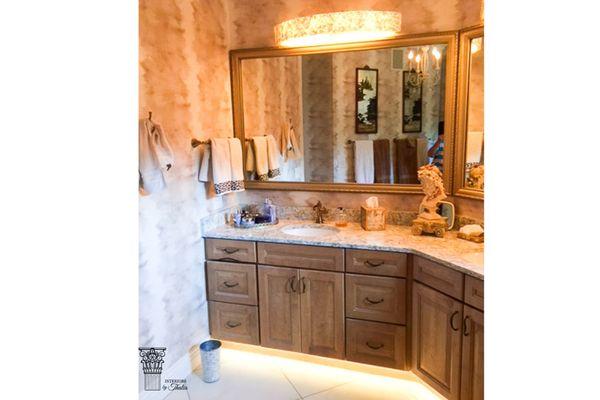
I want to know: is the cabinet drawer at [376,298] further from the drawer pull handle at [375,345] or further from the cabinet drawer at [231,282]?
the cabinet drawer at [231,282]

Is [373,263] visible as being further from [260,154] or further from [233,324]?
[260,154]

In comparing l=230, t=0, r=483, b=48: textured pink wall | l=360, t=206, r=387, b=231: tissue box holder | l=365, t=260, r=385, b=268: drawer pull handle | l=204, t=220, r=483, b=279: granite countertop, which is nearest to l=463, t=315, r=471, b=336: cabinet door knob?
l=204, t=220, r=483, b=279: granite countertop

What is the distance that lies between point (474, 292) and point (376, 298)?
0.65m

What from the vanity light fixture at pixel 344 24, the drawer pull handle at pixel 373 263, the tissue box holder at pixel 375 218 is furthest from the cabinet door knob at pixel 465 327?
the vanity light fixture at pixel 344 24

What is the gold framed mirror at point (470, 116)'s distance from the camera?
2502 millimetres

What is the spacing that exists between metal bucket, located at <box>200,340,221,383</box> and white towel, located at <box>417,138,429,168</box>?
178 cm

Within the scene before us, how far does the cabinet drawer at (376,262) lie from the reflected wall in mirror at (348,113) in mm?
634

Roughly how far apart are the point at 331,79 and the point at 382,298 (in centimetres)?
153

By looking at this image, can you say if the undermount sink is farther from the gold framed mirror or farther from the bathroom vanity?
the gold framed mirror

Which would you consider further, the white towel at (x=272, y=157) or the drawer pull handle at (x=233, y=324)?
the white towel at (x=272, y=157)

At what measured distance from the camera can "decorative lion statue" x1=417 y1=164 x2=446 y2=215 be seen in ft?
8.55

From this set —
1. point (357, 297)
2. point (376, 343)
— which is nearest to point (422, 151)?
point (357, 297)

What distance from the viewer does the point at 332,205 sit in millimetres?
3125

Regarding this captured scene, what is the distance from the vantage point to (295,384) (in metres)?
2.65
